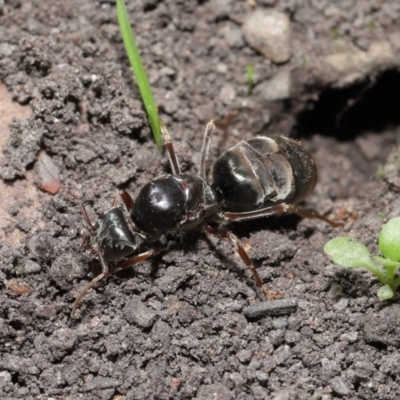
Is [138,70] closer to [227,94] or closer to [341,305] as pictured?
[227,94]

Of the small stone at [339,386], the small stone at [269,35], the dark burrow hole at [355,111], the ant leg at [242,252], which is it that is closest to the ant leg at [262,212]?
the ant leg at [242,252]

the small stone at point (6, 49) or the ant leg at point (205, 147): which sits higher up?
the small stone at point (6, 49)

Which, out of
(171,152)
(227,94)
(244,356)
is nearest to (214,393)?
(244,356)

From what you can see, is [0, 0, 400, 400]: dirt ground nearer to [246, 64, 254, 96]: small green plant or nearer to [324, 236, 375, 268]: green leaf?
[246, 64, 254, 96]: small green plant

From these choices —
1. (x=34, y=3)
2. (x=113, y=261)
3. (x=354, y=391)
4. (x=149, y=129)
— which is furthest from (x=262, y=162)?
(x=34, y=3)

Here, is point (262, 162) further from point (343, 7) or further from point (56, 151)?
point (343, 7)

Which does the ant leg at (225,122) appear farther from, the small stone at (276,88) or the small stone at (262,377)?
the small stone at (262,377)
